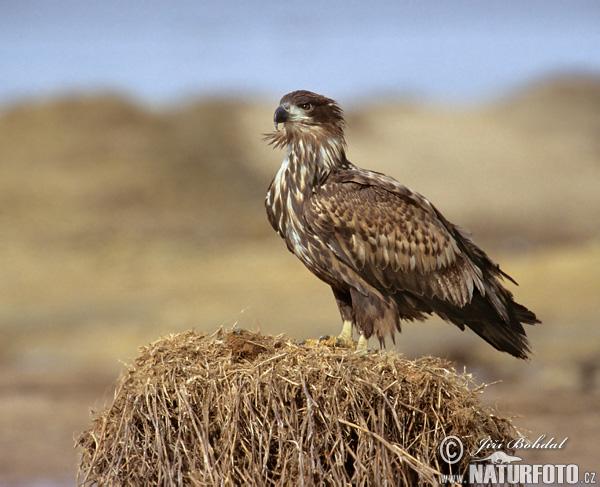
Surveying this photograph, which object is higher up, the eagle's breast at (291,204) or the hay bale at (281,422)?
the eagle's breast at (291,204)

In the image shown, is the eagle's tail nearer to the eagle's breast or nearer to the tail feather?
the tail feather

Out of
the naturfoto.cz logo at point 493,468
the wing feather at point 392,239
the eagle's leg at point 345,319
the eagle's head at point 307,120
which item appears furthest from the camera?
the eagle's head at point 307,120

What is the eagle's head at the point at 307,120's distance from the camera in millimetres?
7957

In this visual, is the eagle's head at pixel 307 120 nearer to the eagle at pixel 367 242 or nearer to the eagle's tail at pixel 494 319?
the eagle at pixel 367 242

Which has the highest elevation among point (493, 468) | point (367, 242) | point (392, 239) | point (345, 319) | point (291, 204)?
point (291, 204)

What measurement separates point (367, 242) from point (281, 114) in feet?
4.65

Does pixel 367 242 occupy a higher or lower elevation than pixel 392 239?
lower

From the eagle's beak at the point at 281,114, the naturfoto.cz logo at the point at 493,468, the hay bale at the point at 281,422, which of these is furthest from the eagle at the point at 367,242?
the naturfoto.cz logo at the point at 493,468

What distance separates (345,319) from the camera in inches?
316

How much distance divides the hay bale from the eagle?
111 centimetres

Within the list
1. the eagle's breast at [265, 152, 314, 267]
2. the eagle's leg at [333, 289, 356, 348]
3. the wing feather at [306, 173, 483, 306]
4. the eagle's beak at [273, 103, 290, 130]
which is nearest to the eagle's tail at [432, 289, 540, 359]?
the wing feather at [306, 173, 483, 306]

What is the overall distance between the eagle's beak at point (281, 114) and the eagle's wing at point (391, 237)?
2.35ft

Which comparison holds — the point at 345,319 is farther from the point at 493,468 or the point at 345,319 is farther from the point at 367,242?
the point at 493,468

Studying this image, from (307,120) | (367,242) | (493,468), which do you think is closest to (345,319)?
(367,242)
